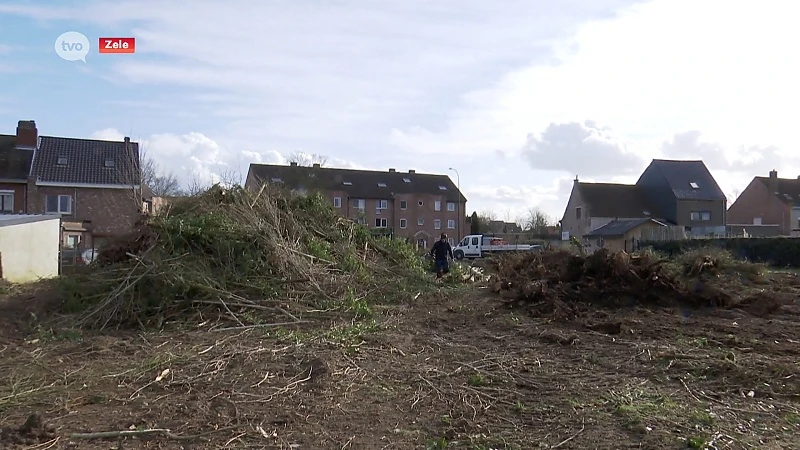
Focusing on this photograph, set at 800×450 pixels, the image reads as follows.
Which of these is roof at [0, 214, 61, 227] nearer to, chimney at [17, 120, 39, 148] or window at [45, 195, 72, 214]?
window at [45, 195, 72, 214]

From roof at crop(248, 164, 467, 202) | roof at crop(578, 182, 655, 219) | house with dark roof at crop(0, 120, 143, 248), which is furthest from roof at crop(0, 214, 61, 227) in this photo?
roof at crop(578, 182, 655, 219)

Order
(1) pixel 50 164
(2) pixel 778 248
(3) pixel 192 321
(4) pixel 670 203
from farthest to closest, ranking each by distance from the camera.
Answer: (4) pixel 670 203 < (1) pixel 50 164 < (2) pixel 778 248 < (3) pixel 192 321

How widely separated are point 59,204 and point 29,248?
749 inches

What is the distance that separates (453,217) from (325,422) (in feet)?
182

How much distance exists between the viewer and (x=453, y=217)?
6081 cm

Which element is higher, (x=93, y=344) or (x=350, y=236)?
(x=350, y=236)

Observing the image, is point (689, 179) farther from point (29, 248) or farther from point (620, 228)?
point (29, 248)

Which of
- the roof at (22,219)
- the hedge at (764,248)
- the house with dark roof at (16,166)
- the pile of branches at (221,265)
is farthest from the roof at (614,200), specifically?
the roof at (22,219)

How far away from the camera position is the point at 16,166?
35.9 m

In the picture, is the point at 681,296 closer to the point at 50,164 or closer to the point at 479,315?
the point at 479,315

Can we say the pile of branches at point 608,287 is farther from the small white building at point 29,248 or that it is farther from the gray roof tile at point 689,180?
the gray roof tile at point 689,180

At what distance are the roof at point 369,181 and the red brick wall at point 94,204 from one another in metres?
18.6

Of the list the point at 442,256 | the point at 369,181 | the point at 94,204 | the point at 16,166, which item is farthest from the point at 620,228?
the point at 16,166

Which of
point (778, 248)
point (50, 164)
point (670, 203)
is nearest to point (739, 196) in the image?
point (670, 203)
